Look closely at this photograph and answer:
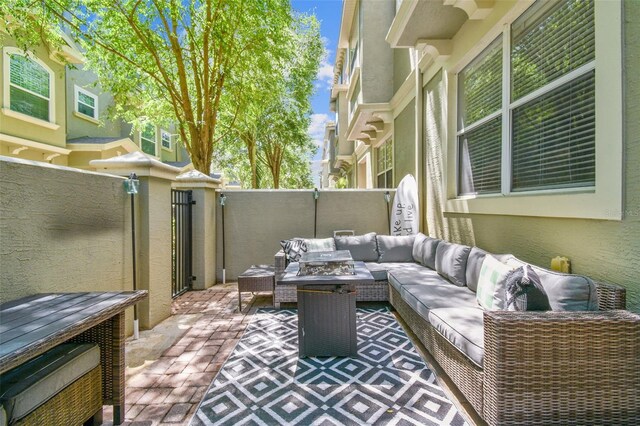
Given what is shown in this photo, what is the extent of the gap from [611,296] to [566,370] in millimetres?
654

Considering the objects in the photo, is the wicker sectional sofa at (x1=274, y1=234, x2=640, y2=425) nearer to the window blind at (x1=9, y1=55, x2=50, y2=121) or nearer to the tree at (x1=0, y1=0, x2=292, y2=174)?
the tree at (x1=0, y1=0, x2=292, y2=174)

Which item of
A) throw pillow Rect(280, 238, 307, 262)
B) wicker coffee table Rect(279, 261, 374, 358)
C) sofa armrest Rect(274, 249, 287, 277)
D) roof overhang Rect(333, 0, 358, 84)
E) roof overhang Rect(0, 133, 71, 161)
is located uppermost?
roof overhang Rect(333, 0, 358, 84)

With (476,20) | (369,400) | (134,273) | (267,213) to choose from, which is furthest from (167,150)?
(369,400)

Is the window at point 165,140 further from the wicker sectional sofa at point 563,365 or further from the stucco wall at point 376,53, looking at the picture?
the wicker sectional sofa at point 563,365

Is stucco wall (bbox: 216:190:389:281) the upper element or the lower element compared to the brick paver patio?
upper

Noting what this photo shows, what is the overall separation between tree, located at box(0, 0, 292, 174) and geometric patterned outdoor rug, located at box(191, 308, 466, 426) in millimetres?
5525

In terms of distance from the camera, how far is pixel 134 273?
11.6 feet

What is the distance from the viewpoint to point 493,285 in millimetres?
2564

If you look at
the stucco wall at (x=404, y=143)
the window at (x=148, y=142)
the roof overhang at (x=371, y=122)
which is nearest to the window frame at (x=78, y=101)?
the window at (x=148, y=142)

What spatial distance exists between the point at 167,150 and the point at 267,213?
1275 cm

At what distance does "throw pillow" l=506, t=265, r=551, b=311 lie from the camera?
2.08 metres

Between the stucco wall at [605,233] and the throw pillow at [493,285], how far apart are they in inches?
21.9

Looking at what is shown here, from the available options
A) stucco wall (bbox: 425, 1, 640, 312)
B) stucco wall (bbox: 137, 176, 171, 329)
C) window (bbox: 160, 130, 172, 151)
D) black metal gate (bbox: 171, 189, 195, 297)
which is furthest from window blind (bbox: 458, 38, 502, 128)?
window (bbox: 160, 130, 172, 151)

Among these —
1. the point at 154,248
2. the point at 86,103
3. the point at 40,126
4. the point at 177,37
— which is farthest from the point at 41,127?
the point at 154,248
